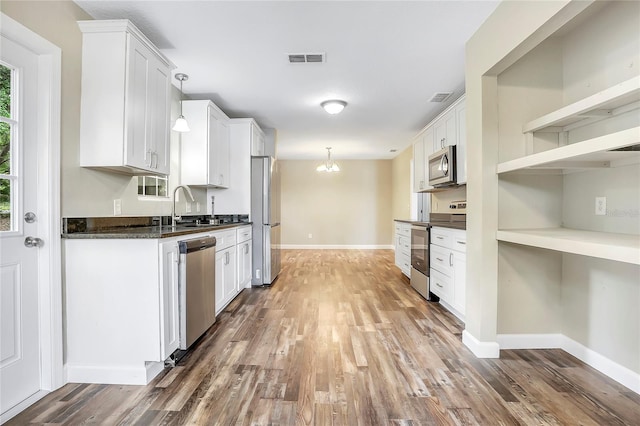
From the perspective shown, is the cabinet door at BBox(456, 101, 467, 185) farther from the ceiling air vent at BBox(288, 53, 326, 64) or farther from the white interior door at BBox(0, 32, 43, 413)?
the white interior door at BBox(0, 32, 43, 413)

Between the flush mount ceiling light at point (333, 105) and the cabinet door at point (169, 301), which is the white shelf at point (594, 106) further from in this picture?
the cabinet door at point (169, 301)

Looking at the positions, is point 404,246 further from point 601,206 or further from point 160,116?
point 160,116

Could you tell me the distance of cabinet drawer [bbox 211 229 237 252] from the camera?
9.77 feet

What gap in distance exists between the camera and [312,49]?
8.65 feet

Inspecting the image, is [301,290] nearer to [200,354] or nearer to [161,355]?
[200,354]

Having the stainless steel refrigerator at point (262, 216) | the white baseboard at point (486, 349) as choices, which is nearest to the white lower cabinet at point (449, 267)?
the white baseboard at point (486, 349)

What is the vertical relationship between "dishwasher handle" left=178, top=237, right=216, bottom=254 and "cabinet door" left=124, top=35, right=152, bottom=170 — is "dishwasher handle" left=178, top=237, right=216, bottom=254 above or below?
below

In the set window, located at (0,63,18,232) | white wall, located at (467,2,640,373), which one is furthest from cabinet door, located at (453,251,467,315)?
window, located at (0,63,18,232)

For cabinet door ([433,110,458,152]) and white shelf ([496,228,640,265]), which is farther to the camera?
cabinet door ([433,110,458,152])

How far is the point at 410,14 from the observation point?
7.16ft

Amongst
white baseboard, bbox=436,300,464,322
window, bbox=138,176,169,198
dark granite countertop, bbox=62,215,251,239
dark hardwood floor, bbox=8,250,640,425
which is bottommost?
dark hardwood floor, bbox=8,250,640,425

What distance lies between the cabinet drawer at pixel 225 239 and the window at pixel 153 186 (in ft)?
2.58

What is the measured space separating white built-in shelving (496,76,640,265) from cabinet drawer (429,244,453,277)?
0.96 metres

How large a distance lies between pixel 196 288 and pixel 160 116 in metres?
1.44
